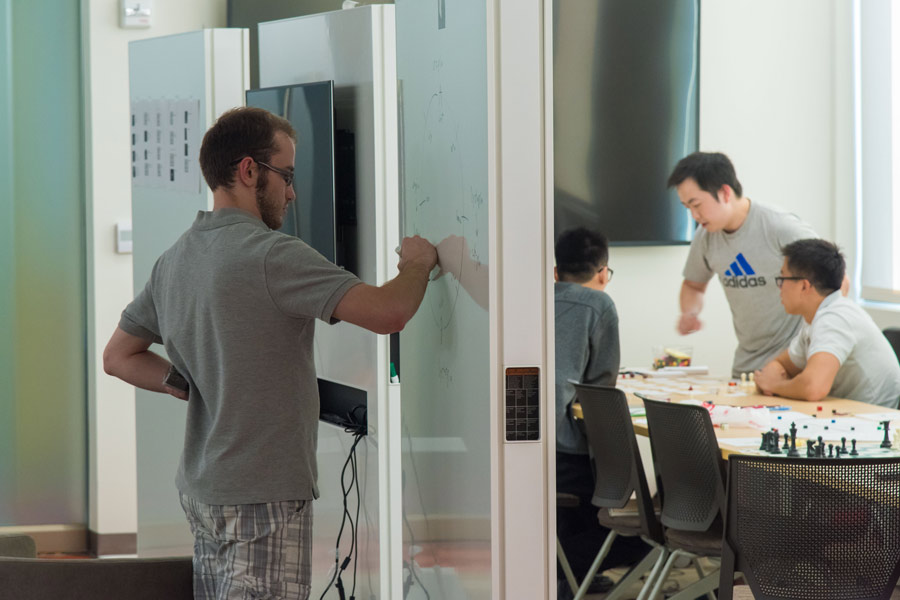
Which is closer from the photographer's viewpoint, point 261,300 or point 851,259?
point 261,300

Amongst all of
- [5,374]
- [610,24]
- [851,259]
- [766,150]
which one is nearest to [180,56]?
[5,374]

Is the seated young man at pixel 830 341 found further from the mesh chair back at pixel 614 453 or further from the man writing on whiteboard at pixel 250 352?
the man writing on whiteboard at pixel 250 352

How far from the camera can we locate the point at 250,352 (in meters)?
1.96

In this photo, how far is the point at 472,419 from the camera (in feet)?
6.44

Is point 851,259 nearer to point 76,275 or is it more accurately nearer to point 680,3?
point 680,3

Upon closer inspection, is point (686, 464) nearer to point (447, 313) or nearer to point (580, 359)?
point (580, 359)

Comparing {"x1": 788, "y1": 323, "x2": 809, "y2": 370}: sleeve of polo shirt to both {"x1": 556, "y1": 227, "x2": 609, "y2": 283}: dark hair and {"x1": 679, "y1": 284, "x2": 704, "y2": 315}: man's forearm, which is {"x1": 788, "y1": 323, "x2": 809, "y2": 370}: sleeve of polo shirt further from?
{"x1": 679, "y1": 284, "x2": 704, "y2": 315}: man's forearm

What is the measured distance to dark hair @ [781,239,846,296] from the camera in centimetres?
398

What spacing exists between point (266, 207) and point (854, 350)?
2.69 metres

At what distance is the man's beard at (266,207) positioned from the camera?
2.14m

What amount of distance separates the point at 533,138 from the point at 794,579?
5.05 ft

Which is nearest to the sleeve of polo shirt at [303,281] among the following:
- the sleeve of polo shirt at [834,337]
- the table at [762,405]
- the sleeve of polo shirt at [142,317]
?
the sleeve of polo shirt at [142,317]

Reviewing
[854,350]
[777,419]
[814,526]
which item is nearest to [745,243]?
[854,350]

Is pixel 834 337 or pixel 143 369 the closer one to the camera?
pixel 143 369
